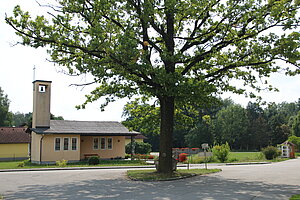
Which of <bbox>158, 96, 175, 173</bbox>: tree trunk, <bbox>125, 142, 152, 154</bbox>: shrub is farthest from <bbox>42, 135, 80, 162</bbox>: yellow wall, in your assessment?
<bbox>158, 96, 175, 173</bbox>: tree trunk

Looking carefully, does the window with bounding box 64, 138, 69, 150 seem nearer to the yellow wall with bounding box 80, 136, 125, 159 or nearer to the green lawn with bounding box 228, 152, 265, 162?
the yellow wall with bounding box 80, 136, 125, 159

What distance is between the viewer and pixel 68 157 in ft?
105

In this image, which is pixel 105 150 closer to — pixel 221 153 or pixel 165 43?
pixel 221 153

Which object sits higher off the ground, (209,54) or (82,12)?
→ (82,12)

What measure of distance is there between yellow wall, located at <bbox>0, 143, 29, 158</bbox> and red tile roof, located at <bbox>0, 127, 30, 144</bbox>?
0.49 m

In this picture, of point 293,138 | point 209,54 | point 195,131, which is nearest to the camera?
point 209,54

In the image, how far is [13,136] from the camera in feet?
136

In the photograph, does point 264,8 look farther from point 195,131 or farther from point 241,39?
point 195,131

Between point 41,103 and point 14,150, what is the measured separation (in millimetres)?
11823

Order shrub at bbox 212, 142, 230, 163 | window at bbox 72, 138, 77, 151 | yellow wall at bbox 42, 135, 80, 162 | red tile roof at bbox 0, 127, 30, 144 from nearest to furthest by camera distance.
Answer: yellow wall at bbox 42, 135, 80, 162, window at bbox 72, 138, 77, 151, shrub at bbox 212, 142, 230, 163, red tile roof at bbox 0, 127, 30, 144

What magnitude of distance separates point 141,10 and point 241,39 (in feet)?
17.4

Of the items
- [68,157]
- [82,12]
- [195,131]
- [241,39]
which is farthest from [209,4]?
[195,131]

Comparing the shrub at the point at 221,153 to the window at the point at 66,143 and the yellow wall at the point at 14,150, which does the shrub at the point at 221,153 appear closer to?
the window at the point at 66,143

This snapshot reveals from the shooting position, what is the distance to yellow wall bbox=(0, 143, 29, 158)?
39688mm
